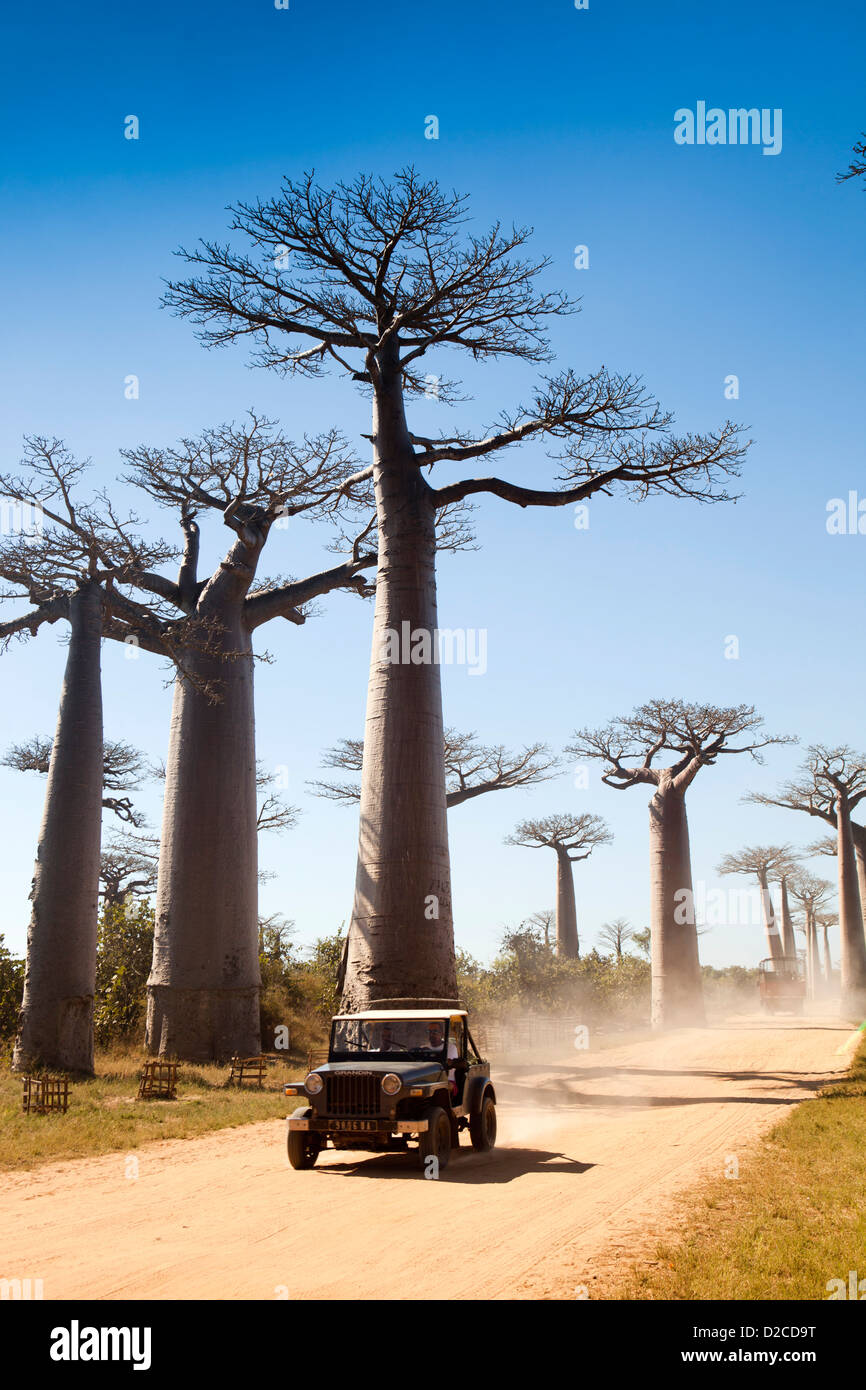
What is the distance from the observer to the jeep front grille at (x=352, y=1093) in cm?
910

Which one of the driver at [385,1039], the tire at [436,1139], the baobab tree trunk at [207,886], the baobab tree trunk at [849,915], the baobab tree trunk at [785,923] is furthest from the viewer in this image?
the baobab tree trunk at [785,923]

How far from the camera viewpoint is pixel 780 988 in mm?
43094

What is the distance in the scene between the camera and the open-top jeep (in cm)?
905

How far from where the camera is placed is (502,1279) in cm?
545

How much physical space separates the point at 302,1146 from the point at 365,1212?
2205 millimetres

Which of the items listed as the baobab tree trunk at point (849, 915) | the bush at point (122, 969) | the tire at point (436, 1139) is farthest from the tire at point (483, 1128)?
the baobab tree trunk at point (849, 915)

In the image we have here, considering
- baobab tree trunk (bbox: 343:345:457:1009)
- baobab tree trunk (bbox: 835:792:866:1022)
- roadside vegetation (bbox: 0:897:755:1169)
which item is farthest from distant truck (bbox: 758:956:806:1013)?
baobab tree trunk (bbox: 343:345:457:1009)

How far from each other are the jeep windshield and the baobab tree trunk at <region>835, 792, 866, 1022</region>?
35524 millimetres

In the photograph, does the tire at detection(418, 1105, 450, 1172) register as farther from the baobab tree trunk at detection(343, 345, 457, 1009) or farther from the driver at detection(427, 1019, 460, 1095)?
the baobab tree trunk at detection(343, 345, 457, 1009)

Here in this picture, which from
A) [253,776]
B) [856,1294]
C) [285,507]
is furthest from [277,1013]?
[856,1294]

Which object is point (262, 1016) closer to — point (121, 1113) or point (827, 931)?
point (121, 1113)

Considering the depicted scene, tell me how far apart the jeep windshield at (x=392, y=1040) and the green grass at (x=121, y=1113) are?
2.87 meters

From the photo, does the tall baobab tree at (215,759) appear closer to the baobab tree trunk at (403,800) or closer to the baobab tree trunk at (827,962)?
the baobab tree trunk at (403,800)
